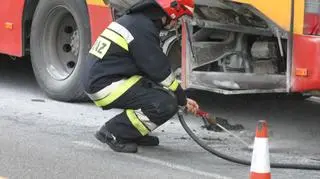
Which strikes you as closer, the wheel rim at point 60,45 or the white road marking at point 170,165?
the white road marking at point 170,165

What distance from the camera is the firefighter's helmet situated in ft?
18.7

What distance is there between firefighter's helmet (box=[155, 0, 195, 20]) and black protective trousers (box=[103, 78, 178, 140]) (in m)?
0.58

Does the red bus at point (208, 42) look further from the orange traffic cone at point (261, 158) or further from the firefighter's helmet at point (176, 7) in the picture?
the orange traffic cone at point (261, 158)

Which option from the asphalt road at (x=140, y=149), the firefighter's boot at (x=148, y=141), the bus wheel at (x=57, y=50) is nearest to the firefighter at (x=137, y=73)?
the firefighter's boot at (x=148, y=141)

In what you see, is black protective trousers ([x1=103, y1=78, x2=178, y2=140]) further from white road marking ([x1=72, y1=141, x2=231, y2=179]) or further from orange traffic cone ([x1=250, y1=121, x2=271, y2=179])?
orange traffic cone ([x1=250, y1=121, x2=271, y2=179])

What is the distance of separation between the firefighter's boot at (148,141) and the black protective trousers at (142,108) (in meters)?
0.15

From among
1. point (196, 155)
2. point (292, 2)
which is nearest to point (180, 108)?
point (196, 155)

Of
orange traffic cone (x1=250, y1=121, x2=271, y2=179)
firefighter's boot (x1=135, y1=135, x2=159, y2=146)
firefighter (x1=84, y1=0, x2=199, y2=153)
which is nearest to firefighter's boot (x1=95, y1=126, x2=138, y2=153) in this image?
firefighter (x1=84, y1=0, x2=199, y2=153)

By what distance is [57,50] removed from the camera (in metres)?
8.27

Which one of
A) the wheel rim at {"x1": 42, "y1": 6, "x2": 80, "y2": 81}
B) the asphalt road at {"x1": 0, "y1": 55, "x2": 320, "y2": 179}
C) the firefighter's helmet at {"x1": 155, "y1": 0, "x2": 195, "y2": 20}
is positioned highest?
the firefighter's helmet at {"x1": 155, "y1": 0, "x2": 195, "y2": 20}

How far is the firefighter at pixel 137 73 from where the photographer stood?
5.74 m

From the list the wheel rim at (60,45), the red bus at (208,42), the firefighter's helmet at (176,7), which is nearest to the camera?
the firefighter's helmet at (176,7)

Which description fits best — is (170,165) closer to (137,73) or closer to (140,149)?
(140,149)

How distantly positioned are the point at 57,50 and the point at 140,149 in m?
2.52
